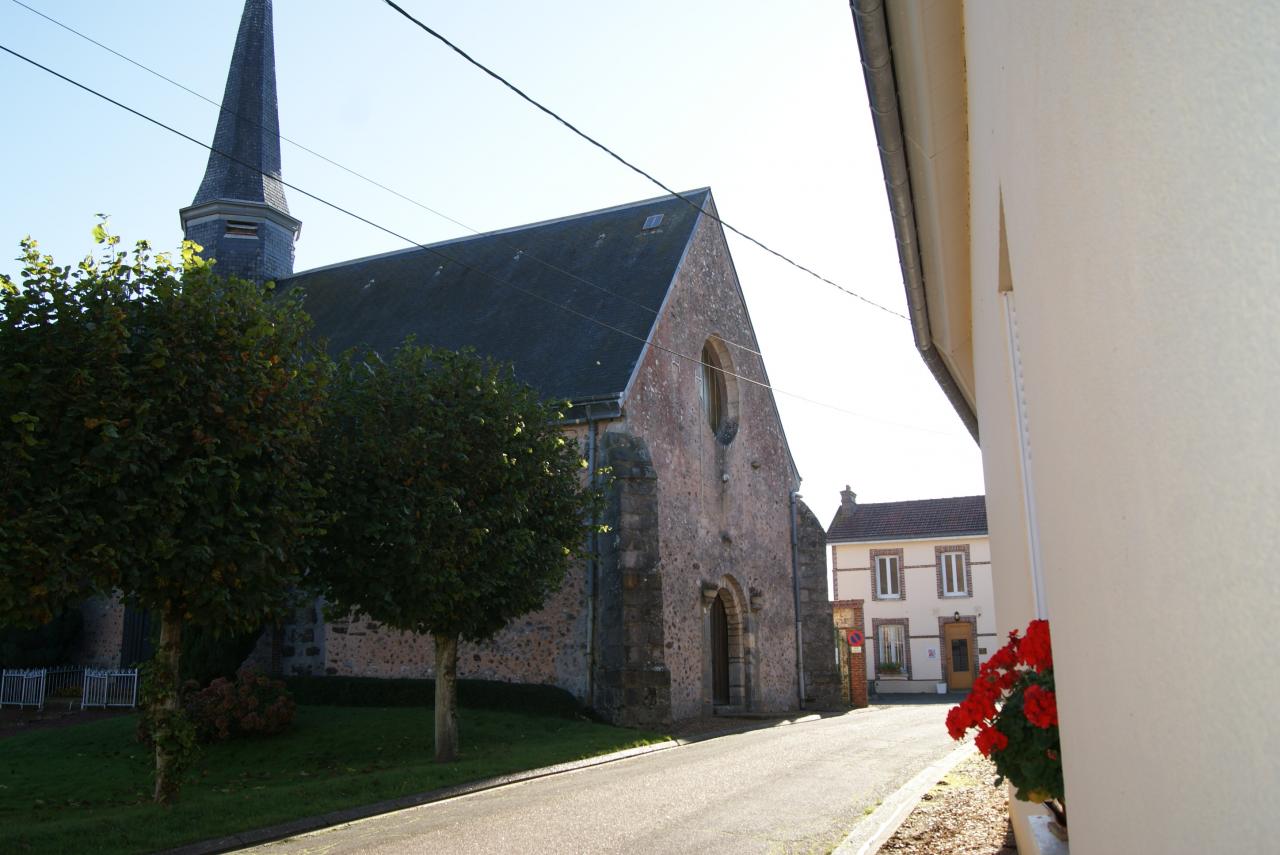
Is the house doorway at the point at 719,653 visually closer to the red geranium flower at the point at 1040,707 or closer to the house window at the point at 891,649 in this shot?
the house window at the point at 891,649

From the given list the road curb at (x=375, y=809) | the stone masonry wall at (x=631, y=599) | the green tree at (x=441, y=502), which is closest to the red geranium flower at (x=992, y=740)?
the road curb at (x=375, y=809)

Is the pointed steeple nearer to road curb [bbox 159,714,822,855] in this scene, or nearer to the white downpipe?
road curb [bbox 159,714,822,855]

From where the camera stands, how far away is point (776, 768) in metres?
11.4

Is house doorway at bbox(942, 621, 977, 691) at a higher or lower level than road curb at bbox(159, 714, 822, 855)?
higher

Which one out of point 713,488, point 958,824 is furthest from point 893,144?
point 713,488

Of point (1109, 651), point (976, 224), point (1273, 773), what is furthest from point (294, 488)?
point (1273, 773)

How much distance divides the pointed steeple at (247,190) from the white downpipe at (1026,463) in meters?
24.3

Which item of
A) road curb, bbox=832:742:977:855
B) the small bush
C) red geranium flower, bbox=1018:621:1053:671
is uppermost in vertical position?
red geranium flower, bbox=1018:621:1053:671

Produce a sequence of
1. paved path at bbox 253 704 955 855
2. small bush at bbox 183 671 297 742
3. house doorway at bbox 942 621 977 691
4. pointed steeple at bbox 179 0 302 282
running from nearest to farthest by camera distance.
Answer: paved path at bbox 253 704 955 855 < small bush at bbox 183 671 297 742 < pointed steeple at bbox 179 0 302 282 < house doorway at bbox 942 621 977 691

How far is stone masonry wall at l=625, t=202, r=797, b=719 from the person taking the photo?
18781mm

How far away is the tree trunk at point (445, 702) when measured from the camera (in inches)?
496

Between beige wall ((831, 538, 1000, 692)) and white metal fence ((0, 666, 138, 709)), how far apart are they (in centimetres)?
2400

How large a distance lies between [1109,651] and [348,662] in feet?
59.1

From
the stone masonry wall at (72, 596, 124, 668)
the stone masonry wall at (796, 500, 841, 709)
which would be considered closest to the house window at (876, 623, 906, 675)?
the stone masonry wall at (796, 500, 841, 709)
